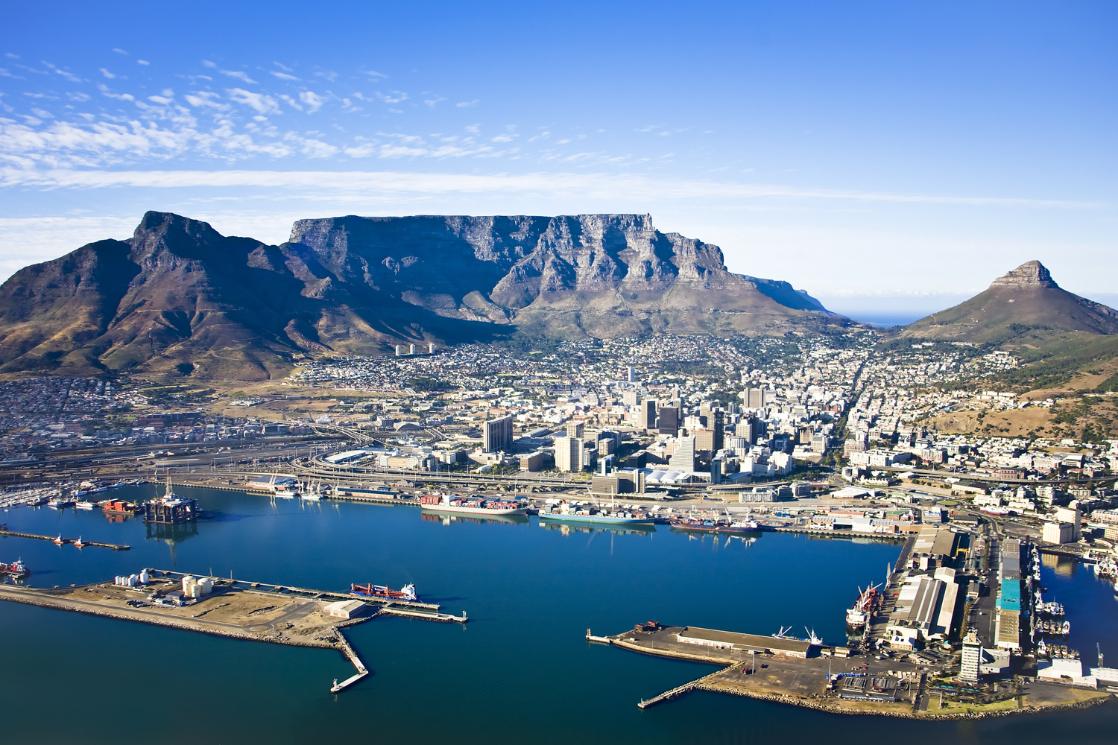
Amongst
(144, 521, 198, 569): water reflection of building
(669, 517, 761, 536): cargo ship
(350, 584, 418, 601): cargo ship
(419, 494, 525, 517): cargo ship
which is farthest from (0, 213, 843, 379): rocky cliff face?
(350, 584, 418, 601): cargo ship

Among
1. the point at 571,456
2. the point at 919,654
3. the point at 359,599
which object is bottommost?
the point at 919,654

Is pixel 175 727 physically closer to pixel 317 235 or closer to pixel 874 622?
pixel 874 622

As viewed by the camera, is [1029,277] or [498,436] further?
[1029,277]

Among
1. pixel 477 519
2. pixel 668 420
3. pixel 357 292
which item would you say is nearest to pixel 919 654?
pixel 477 519

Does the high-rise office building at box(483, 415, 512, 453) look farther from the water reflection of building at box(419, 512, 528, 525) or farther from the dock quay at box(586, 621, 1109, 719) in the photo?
the dock quay at box(586, 621, 1109, 719)

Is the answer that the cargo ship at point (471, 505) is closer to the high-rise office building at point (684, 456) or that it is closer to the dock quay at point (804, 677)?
the high-rise office building at point (684, 456)

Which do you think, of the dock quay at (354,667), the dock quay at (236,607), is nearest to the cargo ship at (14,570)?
the dock quay at (236,607)

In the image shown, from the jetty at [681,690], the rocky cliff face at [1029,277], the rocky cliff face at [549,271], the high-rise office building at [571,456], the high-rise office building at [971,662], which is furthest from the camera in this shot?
the rocky cliff face at [549,271]

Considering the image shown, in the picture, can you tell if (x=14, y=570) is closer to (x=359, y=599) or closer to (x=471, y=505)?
(x=359, y=599)
